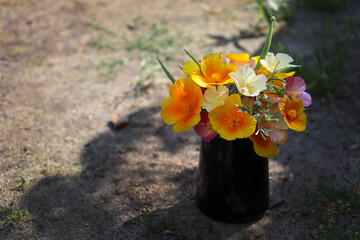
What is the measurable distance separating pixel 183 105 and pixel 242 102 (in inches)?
10.0

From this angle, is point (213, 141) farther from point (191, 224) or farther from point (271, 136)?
point (191, 224)

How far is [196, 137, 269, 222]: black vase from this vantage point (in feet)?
6.15

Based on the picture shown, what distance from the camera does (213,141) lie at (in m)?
1.88

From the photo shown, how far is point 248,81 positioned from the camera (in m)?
1.66

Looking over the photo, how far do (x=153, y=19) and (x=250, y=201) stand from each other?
2768mm

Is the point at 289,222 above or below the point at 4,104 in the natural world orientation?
below

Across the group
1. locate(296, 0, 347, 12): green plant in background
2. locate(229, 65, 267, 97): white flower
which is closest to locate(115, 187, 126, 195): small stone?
locate(229, 65, 267, 97): white flower

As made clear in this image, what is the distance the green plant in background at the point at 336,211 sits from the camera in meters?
1.93

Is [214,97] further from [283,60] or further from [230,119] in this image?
[283,60]

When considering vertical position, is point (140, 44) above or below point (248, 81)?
below

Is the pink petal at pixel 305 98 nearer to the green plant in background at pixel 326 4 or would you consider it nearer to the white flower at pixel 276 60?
the white flower at pixel 276 60

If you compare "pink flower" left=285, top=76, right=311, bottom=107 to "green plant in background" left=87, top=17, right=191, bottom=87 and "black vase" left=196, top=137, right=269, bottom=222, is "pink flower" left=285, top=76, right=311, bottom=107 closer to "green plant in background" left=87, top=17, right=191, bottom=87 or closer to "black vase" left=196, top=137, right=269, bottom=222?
"black vase" left=196, top=137, right=269, bottom=222

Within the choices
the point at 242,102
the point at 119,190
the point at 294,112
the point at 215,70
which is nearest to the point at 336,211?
the point at 294,112

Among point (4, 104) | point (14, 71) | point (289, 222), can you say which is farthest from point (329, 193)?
point (14, 71)
